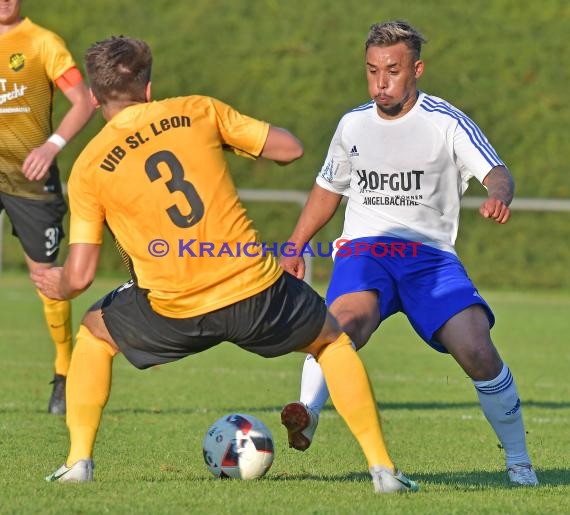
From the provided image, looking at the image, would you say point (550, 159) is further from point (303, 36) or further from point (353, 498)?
point (353, 498)

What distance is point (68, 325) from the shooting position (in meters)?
8.59

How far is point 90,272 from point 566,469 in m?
2.85

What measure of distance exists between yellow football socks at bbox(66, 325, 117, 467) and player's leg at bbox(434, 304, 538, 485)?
1.74m

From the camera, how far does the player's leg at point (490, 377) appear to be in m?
6.05

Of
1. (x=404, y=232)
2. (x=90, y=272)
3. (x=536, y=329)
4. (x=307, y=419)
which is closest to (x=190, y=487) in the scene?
(x=307, y=419)

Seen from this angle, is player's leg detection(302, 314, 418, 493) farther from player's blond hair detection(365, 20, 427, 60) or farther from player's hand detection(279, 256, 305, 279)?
player's blond hair detection(365, 20, 427, 60)

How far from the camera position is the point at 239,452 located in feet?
19.2

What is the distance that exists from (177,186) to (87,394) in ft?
3.26

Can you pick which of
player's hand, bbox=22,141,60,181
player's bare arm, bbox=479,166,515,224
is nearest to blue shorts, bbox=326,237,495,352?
player's bare arm, bbox=479,166,515,224

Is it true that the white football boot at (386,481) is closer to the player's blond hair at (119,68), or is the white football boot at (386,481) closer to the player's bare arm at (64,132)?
the player's blond hair at (119,68)

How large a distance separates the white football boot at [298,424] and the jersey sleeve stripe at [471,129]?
1.51m

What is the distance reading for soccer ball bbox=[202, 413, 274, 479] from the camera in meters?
5.85

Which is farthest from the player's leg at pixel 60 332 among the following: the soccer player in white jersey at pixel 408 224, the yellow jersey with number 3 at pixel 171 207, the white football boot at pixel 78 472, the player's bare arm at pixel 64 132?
the yellow jersey with number 3 at pixel 171 207

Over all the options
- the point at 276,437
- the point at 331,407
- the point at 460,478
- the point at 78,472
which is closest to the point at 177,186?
the point at 78,472
